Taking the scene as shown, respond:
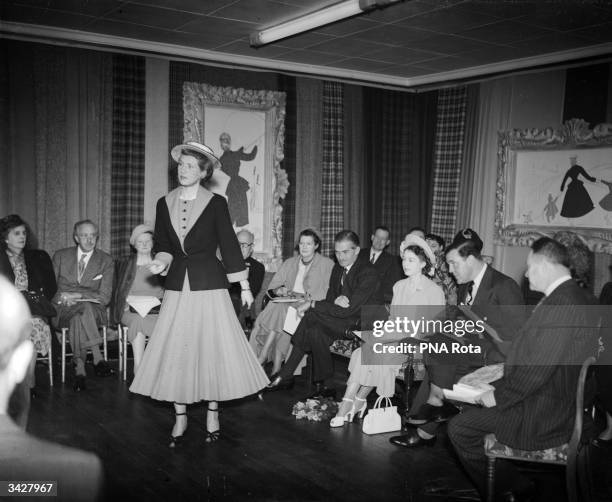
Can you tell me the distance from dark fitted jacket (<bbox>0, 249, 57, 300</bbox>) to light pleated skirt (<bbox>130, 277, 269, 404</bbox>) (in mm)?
1993

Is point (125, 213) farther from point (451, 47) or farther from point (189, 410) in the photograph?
point (451, 47)

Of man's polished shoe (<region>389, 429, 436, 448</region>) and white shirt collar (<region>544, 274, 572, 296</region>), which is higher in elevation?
white shirt collar (<region>544, 274, 572, 296</region>)

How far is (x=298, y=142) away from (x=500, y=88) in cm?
241

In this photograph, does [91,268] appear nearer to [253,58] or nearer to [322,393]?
[322,393]

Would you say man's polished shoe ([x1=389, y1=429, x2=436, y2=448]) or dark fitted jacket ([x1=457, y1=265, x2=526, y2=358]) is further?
man's polished shoe ([x1=389, y1=429, x2=436, y2=448])

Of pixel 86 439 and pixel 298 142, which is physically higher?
pixel 298 142

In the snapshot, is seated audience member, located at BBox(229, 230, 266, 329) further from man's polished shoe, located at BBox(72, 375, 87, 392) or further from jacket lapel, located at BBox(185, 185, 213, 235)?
jacket lapel, located at BBox(185, 185, 213, 235)

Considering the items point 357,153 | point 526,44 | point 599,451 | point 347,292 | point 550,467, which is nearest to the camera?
point 550,467

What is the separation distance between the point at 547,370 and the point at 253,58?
5.26 meters

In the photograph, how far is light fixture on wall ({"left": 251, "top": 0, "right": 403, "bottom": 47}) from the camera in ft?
16.1

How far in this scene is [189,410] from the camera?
4.65 metres

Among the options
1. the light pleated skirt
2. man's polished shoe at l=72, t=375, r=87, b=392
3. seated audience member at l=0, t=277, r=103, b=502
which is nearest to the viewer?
seated audience member at l=0, t=277, r=103, b=502

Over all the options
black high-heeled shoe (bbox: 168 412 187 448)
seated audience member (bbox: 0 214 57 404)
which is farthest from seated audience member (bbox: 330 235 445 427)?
seated audience member (bbox: 0 214 57 404)

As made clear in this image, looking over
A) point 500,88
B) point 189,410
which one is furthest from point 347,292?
point 500,88
